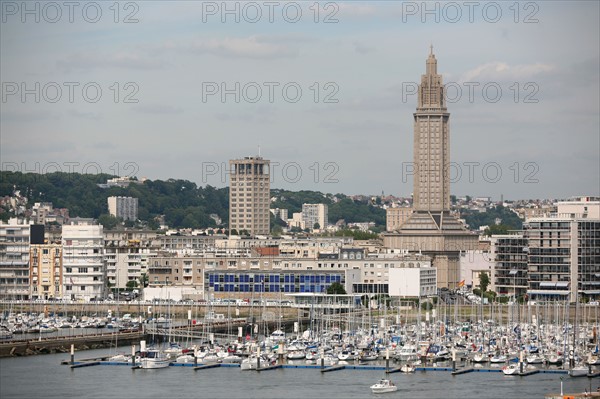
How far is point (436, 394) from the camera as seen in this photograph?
56562mm

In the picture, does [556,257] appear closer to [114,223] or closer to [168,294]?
[168,294]

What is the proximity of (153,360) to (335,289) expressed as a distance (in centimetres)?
2813

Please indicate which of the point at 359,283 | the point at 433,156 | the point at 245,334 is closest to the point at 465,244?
the point at 433,156

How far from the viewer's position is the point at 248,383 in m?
59.4

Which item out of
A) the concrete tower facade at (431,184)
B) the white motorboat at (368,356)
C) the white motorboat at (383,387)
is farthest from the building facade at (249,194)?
the white motorboat at (383,387)

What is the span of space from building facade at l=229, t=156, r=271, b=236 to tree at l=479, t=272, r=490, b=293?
5225cm

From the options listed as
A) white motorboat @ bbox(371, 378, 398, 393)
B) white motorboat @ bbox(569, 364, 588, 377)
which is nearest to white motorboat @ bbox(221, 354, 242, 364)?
white motorboat @ bbox(371, 378, 398, 393)

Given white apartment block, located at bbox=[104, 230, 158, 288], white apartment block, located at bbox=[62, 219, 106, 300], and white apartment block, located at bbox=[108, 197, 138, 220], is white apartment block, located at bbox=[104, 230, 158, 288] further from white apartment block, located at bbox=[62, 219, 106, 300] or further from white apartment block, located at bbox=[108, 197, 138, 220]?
white apartment block, located at bbox=[108, 197, 138, 220]

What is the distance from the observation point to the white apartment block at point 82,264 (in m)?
92.2

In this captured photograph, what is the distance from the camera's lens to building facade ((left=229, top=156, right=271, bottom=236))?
503ft

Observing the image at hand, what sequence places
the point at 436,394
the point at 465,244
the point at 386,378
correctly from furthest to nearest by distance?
1. the point at 465,244
2. the point at 386,378
3. the point at 436,394

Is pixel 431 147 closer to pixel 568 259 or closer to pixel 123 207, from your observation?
pixel 568 259

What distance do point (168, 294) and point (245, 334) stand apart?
50.5 ft

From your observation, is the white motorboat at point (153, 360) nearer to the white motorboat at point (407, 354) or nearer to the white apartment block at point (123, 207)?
the white motorboat at point (407, 354)
